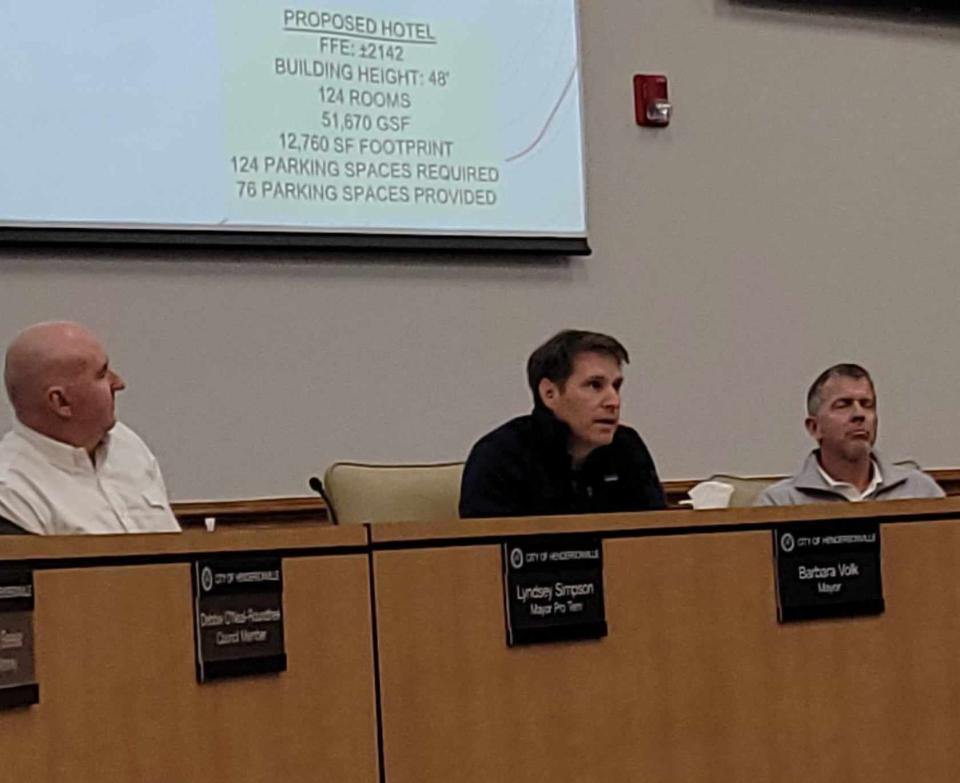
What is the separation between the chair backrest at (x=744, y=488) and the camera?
386 cm

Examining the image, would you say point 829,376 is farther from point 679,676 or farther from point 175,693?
point 175,693

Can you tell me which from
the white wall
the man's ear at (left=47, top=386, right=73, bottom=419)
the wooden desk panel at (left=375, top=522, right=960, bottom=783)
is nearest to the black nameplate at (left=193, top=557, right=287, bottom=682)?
the wooden desk panel at (left=375, top=522, right=960, bottom=783)

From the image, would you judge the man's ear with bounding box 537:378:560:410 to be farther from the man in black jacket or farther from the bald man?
the bald man

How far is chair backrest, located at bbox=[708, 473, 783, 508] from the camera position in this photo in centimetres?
386

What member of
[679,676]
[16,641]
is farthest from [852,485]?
[16,641]

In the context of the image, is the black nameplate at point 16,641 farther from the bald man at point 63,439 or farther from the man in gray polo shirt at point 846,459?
the man in gray polo shirt at point 846,459

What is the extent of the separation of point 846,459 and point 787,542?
52.5 inches

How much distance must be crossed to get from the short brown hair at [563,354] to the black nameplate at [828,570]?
36.4 inches

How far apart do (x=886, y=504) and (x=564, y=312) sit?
1687 mm

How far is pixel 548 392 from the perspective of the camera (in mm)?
3410

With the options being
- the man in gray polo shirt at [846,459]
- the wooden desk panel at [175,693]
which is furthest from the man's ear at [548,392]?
the wooden desk panel at [175,693]

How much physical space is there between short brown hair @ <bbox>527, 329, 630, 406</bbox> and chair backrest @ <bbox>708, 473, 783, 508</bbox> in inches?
21.8

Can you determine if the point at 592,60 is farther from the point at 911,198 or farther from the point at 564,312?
the point at 911,198

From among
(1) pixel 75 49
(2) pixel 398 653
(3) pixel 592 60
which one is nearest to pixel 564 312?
(3) pixel 592 60
